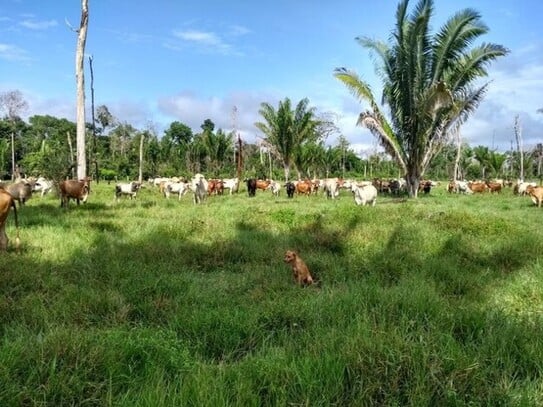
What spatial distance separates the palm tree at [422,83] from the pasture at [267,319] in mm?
10522

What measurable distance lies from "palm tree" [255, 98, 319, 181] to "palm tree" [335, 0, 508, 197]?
16.5m

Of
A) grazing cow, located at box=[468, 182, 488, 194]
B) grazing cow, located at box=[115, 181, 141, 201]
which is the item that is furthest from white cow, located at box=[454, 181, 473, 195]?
grazing cow, located at box=[115, 181, 141, 201]

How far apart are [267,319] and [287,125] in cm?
3285

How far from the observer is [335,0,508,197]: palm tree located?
61.6 ft

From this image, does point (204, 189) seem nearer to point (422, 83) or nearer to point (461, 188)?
point (422, 83)

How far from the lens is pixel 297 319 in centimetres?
493

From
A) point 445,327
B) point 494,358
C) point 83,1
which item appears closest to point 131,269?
point 445,327


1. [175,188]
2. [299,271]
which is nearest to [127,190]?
[175,188]

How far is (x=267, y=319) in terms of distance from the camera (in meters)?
4.89

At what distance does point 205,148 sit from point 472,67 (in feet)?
127

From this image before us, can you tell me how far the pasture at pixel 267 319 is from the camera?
3268 millimetres

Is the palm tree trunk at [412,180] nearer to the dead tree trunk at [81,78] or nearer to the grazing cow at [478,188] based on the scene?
the dead tree trunk at [81,78]

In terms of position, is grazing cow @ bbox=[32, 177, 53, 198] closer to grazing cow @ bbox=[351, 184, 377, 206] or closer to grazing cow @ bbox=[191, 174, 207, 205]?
grazing cow @ bbox=[191, 174, 207, 205]

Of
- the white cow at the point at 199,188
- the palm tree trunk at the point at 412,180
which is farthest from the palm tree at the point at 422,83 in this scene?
the white cow at the point at 199,188
